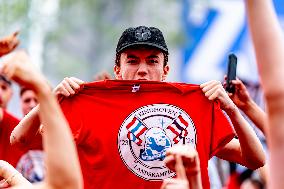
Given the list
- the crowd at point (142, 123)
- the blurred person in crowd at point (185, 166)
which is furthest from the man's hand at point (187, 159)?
the crowd at point (142, 123)

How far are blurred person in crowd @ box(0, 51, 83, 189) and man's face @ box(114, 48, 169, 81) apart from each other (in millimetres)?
2234

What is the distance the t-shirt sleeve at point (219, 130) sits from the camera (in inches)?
225

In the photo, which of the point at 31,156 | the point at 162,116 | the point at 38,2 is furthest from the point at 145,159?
the point at 38,2

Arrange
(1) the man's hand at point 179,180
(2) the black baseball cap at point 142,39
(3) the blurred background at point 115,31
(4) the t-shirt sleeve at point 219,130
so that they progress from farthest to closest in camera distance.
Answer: (3) the blurred background at point 115,31
(2) the black baseball cap at point 142,39
(4) the t-shirt sleeve at point 219,130
(1) the man's hand at point 179,180

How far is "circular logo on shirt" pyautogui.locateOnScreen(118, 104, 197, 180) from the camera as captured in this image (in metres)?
5.55

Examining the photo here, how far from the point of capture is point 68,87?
18.5 ft

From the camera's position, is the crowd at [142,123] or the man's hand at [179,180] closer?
the man's hand at [179,180]

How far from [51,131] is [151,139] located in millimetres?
1948

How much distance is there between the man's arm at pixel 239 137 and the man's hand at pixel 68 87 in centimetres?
72

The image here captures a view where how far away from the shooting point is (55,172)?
3.70 meters

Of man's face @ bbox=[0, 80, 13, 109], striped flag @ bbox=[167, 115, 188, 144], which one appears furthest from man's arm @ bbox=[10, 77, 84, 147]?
man's face @ bbox=[0, 80, 13, 109]

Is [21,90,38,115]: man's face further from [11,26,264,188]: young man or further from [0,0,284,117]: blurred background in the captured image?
[0,0,284,117]: blurred background

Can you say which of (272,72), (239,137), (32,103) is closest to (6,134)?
(32,103)

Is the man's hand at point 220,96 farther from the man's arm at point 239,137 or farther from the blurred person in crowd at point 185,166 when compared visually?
the blurred person in crowd at point 185,166
